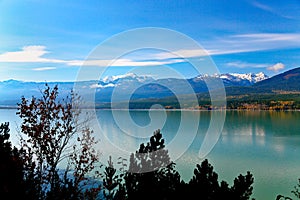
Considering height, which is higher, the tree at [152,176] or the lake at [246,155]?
the tree at [152,176]

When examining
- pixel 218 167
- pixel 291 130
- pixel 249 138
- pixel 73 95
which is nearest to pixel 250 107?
pixel 291 130

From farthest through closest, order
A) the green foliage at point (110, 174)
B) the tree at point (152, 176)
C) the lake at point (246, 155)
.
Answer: the lake at point (246, 155) → the tree at point (152, 176) → the green foliage at point (110, 174)

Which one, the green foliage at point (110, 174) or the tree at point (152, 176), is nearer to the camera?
the green foliage at point (110, 174)

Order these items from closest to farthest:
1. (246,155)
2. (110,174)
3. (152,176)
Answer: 1. (110,174)
2. (152,176)
3. (246,155)

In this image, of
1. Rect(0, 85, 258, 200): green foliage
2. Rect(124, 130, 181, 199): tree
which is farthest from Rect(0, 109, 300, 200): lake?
Rect(124, 130, 181, 199): tree

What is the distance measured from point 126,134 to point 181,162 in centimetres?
1569

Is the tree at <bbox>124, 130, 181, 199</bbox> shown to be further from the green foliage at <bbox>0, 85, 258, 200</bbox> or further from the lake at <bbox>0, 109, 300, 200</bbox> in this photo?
the lake at <bbox>0, 109, 300, 200</bbox>

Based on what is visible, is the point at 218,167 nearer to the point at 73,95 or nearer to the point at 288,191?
the point at 288,191

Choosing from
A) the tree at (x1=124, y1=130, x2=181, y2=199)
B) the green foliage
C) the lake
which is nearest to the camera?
the green foliage

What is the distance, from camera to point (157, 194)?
→ 19.0ft

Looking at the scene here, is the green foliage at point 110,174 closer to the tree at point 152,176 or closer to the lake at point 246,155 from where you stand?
the tree at point 152,176

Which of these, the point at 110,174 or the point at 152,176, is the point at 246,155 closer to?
the point at 152,176

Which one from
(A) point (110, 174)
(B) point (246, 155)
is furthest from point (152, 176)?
(B) point (246, 155)

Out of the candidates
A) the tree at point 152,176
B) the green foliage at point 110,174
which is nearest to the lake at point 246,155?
the green foliage at point 110,174
